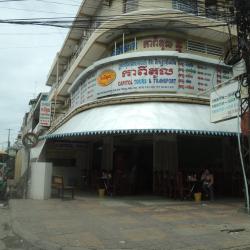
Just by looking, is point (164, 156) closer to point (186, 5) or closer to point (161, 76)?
point (161, 76)

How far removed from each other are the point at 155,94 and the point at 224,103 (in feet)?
13.1

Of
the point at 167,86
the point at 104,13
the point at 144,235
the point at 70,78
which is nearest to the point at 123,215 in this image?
the point at 144,235

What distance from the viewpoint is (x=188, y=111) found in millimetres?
17453

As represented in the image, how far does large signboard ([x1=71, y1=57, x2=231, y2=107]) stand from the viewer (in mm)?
18656

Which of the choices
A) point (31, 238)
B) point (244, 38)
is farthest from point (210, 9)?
point (31, 238)

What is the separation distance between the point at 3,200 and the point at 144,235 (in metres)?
11.3

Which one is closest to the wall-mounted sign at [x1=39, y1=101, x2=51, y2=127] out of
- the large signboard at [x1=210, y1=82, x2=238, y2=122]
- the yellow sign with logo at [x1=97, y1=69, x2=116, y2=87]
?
the yellow sign with logo at [x1=97, y1=69, x2=116, y2=87]

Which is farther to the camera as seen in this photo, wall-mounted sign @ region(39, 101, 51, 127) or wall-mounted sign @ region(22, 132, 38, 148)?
wall-mounted sign @ region(39, 101, 51, 127)

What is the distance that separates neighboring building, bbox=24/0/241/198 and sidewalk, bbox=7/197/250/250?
3.18 metres

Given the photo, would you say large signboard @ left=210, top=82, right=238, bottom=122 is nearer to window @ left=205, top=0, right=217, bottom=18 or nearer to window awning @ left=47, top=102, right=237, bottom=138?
window awning @ left=47, top=102, right=237, bottom=138

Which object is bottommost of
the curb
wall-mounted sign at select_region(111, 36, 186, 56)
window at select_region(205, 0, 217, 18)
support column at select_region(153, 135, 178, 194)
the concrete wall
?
the curb

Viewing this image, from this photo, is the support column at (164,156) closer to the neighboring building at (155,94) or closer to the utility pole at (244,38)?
the neighboring building at (155,94)

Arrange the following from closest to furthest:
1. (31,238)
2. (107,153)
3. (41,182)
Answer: (31,238) → (41,182) → (107,153)

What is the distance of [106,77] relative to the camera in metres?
20.0
